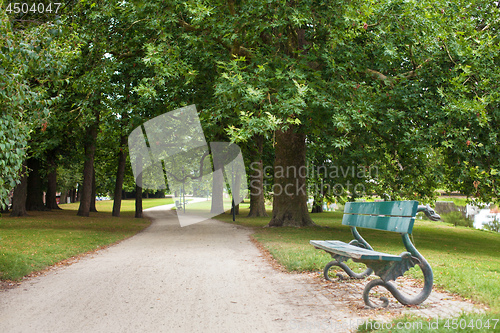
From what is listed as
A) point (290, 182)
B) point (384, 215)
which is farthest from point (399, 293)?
point (290, 182)

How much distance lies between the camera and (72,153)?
2548 cm

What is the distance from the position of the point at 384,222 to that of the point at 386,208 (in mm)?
175

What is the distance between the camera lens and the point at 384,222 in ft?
16.9

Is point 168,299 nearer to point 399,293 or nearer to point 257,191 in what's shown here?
point 399,293

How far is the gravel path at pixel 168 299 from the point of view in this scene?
13.8ft

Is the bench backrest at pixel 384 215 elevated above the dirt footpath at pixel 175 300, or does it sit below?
above

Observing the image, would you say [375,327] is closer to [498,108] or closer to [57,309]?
[57,309]

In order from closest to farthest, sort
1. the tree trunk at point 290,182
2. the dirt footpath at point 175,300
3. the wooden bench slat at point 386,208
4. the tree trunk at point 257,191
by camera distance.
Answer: the dirt footpath at point 175,300, the wooden bench slat at point 386,208, the tree trunk at point 290,182, the tree trunk at point 257,191

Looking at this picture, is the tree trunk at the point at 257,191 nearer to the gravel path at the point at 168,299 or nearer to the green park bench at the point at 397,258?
the gravel path at the point at 168,299

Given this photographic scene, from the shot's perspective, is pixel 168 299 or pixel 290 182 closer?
pixel 168 299

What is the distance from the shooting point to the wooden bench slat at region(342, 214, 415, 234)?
4.47 metres

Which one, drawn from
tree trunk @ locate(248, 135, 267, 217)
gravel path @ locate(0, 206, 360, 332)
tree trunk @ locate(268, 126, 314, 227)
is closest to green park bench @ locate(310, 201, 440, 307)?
A: gravel path @ locate(0, 206, 360, 332)

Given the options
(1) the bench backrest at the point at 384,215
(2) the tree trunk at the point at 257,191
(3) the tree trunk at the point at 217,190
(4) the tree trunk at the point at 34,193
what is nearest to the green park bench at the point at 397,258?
(1) the bench backrest at the point at 384,215

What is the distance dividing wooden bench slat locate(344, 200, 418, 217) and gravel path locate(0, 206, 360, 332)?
4.19 ft
